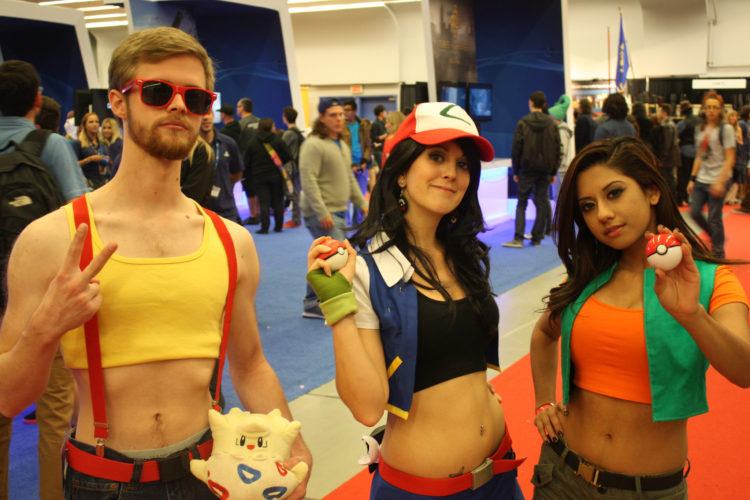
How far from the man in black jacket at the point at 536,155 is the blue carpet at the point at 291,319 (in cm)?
70

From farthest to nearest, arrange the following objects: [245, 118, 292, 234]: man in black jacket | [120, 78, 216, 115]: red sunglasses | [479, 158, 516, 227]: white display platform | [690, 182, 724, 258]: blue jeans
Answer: [479, 158, 516, 227]: white display platform < [245, 118, 292, 234]: man in black jacket < [690, 182, 724, 258]: blue jeans < [120, 78, 216, 115]: red sunglasses

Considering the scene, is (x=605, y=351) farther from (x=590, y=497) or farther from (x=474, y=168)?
(x=474, y=168)

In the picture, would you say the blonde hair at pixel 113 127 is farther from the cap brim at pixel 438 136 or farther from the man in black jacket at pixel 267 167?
the cap brim at pixel 438 136

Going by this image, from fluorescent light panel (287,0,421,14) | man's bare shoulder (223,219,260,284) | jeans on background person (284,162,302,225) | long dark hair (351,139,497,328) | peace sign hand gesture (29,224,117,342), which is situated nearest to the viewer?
peace sign hand gesture (29,224,117,342)

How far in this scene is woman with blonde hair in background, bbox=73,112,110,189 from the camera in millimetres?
9078

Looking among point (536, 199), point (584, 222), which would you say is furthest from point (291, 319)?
point (584, 222)

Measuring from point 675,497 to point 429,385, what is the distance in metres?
0.76

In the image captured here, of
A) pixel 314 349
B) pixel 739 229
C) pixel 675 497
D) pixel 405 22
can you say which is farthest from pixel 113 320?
pixel 405 22

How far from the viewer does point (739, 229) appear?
37.4 feet

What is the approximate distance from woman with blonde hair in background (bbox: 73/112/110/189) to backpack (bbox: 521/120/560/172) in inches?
205

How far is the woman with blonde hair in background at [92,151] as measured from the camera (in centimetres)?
908

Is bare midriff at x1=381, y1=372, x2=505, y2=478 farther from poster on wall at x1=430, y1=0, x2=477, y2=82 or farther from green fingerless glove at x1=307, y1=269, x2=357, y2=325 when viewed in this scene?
poster on wall at x1=430, y1=0, x2=477, y2=82

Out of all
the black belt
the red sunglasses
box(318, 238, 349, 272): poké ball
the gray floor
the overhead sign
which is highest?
the red sunglasses

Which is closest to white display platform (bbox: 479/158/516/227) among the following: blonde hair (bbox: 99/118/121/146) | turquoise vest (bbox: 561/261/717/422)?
blonde hair (bbox: 99/118/121/146)
